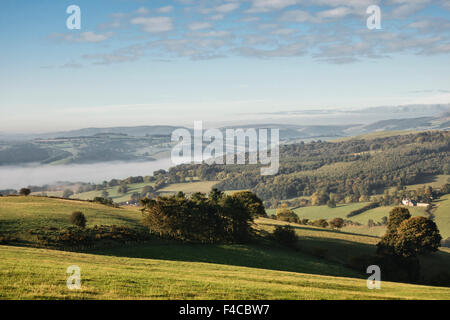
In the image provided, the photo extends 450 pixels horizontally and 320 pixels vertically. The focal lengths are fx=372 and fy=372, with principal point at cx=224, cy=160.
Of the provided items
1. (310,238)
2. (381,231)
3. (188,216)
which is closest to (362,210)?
(381,231)

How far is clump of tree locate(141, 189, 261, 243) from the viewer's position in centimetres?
5919

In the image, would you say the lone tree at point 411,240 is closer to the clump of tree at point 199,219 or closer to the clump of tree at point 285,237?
the clump of tree at point 285,237

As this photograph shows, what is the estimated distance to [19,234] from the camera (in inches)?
1789

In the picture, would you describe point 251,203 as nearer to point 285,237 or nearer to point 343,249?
point 285,237

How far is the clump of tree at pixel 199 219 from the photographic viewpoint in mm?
59188

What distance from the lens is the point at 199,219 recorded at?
2456 inches

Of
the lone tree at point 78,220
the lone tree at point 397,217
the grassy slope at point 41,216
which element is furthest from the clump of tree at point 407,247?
the lone tree at point 78,220

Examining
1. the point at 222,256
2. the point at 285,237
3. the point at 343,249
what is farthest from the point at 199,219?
the point at 343,249

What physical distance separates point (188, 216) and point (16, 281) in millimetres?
44113

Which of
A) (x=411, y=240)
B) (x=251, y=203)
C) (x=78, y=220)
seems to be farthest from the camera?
(x=251, y=203)

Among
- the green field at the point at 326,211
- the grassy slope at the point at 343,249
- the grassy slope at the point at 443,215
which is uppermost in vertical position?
the grassy slope at the point at 343,249

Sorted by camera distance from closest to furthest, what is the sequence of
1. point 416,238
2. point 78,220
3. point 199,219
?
1. point 78,220
2. point 199,219
3. point 416,238

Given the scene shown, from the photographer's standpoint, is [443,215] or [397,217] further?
[443,215]
